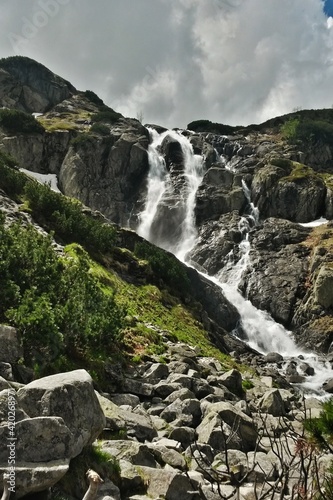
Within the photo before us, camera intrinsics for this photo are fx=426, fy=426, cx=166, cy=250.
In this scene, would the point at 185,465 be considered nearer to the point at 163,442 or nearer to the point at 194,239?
the point at 163,442

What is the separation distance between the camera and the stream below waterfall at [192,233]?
39.4 meters

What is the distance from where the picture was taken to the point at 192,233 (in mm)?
60406

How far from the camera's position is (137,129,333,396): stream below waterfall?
129 feet

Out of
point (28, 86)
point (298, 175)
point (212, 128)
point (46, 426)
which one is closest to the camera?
point (46, 426)

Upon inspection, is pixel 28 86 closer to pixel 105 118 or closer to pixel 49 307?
pixel 105 118

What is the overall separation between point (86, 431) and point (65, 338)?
7.02 meters

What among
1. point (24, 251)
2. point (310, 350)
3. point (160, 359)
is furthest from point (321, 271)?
point (24, 251)

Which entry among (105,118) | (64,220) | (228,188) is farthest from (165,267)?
(105,118)

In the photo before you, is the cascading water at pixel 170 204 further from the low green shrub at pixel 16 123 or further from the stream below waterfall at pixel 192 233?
the low green shrub at pixel 16 123

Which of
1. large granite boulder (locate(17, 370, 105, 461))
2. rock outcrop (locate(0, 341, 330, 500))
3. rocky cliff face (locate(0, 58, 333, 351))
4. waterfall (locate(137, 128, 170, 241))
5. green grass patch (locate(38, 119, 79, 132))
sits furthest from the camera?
green grass patch (locate(38, 119, 79, 132))

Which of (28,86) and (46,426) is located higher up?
(28,86)

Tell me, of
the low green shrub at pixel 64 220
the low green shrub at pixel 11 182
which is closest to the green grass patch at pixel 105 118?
the low green shrub at pixel 11 182

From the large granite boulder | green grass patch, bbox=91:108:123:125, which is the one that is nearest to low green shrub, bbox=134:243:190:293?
the large granite boulder

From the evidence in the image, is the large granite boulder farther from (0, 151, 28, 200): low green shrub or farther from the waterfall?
the waterfall
